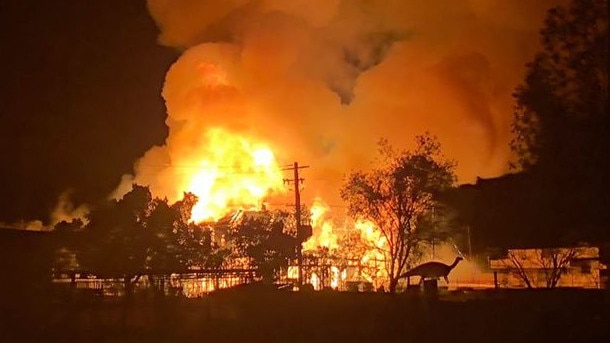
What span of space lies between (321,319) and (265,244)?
18807 mm

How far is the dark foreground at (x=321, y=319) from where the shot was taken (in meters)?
18.7

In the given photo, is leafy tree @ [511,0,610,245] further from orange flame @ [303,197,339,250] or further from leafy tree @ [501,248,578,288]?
orange flame @ [303,197,339,250]

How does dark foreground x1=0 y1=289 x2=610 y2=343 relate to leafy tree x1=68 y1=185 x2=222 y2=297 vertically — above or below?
below

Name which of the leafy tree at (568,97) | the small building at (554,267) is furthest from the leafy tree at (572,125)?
the small building at (554,267)

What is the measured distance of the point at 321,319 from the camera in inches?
826

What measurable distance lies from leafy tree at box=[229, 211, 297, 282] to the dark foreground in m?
14.1

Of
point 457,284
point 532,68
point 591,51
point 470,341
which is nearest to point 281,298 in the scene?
point 470,341

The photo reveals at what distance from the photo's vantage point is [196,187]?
6344cm

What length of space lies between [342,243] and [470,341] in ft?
74.1

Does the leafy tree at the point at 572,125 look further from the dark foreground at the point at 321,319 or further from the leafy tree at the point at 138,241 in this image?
the leafy tree at the point at 138,241

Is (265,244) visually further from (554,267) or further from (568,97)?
(568,97)

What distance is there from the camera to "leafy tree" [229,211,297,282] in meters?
38.8

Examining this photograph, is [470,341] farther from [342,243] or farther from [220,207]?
[220,207]

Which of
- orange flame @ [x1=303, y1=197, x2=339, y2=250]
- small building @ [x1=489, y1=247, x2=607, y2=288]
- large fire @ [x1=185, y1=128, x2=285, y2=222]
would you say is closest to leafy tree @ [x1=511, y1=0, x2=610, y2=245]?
small building @ [x1=489, y1=247, x2=607, y2=288]
